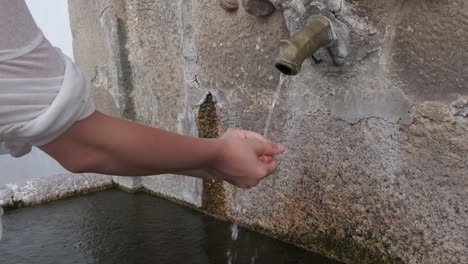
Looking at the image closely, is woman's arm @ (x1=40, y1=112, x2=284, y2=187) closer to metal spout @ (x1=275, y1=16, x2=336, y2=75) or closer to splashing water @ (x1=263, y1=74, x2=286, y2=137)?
metal spout @ (x1=275, y1=16, x2=336, y2=75)

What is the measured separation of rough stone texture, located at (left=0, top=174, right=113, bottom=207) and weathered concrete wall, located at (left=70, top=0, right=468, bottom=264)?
21.1 inches

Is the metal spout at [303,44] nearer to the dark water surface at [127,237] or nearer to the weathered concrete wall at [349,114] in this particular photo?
the weathered concrete wall at [349,114]

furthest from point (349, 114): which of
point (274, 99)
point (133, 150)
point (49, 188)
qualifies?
point (49, 188)

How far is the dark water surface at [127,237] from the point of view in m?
1.60

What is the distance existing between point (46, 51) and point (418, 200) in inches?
38.5

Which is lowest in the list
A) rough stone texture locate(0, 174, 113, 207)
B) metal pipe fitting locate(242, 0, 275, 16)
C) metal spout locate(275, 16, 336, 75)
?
rough stone texture locate(0, 174, 113, 207)

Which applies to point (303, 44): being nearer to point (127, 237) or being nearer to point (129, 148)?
point (129, 148)

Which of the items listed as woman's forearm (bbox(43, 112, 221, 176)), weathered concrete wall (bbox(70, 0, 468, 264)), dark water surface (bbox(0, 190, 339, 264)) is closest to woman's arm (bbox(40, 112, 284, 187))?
woman's forearm (bbox(43, 112, 221, 176))

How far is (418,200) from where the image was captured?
127cm

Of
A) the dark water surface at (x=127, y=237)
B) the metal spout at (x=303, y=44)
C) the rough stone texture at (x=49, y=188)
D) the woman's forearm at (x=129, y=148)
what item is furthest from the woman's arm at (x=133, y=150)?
the rough stone texture at (x=49, y=188)

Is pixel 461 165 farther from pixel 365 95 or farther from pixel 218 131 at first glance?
pixel 218 131

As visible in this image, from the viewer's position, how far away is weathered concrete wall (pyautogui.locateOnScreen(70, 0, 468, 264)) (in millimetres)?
1188

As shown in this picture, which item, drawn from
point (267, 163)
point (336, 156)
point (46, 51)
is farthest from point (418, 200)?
point (46, 51)

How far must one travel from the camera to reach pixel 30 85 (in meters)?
0.56
